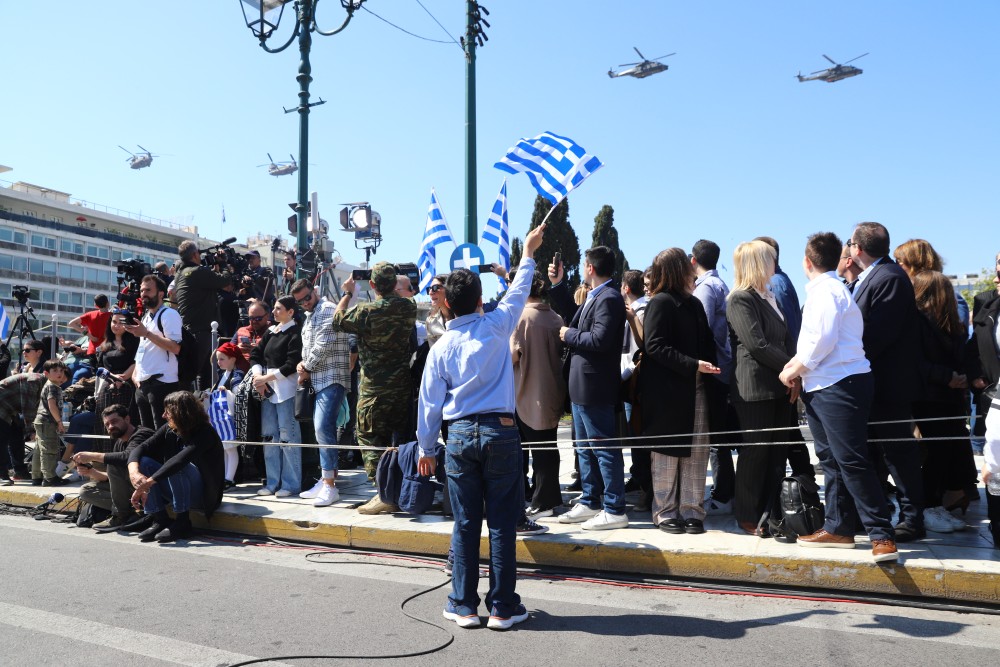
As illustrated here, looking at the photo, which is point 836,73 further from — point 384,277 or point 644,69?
point 384,277

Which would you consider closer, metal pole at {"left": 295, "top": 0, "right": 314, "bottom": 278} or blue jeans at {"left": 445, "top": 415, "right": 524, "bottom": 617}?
blue jeans at {"left": 445, "top": 415, "right": 524, "bottom": 617}

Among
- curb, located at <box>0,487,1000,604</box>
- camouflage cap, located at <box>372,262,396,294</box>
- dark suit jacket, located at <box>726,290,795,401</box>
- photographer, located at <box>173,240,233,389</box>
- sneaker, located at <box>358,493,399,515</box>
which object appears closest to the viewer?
curb, located at <box>0,487,1000,604</box>

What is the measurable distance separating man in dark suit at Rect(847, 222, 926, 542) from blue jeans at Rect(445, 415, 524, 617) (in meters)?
2.57

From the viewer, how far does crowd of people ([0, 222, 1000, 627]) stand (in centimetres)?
448

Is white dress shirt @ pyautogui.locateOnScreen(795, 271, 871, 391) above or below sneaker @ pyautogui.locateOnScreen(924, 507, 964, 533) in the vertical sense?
above

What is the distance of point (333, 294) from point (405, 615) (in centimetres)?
929

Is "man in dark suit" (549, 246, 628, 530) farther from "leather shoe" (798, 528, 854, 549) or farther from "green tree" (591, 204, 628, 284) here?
"green tree" (591, 204, 628, 284)

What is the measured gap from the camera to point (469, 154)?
11789 mm

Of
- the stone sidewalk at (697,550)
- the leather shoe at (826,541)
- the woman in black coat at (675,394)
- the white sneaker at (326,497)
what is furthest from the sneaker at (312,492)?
the leather shoe at (826,541)

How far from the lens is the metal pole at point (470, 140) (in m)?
11.6

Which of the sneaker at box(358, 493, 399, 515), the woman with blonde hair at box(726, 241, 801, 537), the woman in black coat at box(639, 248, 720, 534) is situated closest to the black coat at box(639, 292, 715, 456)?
the woman in black coat at box(639, 248, 720, 534)

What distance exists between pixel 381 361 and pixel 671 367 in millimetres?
2706

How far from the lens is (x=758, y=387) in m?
5.39

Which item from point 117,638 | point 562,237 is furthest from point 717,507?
point 562,237
